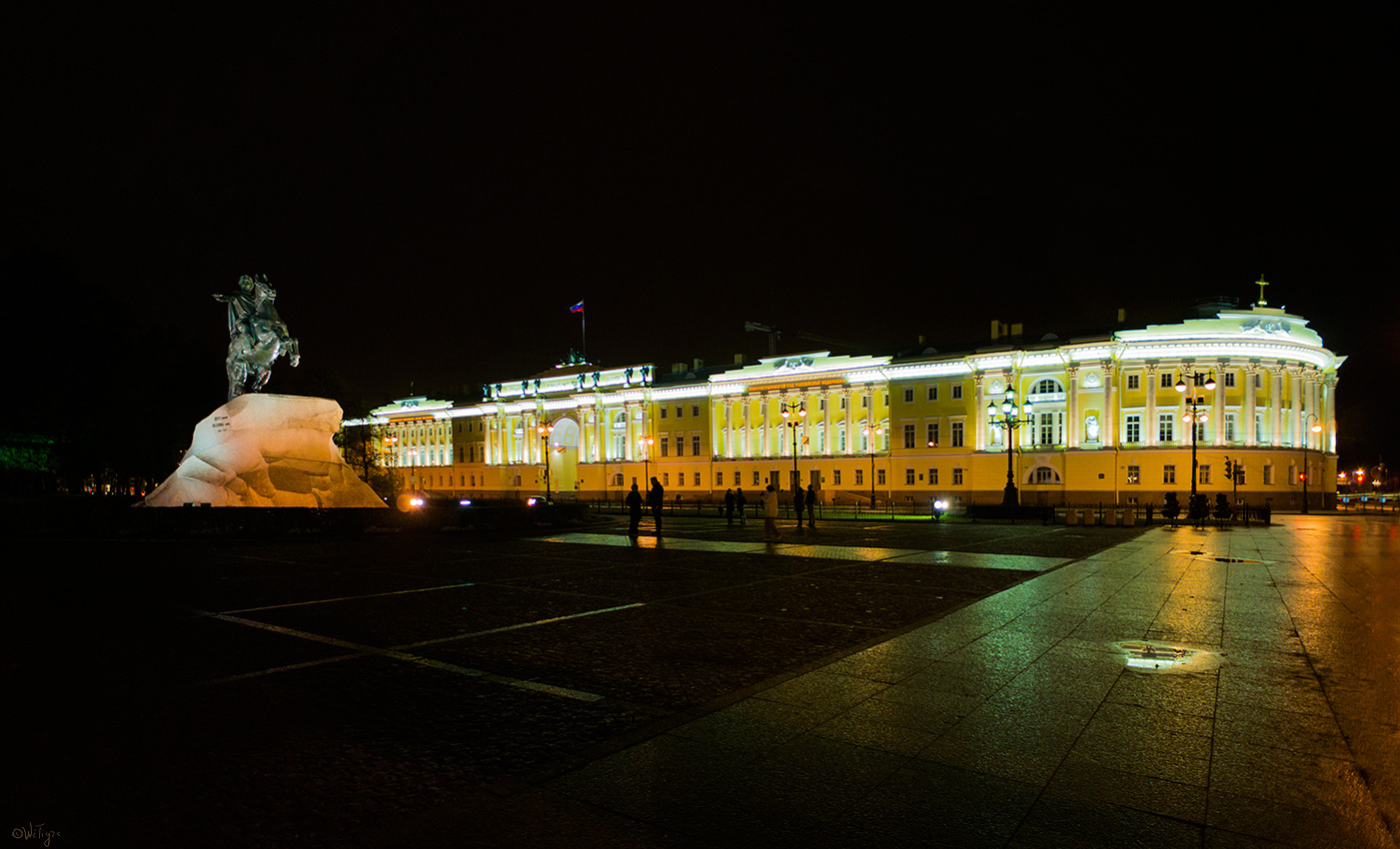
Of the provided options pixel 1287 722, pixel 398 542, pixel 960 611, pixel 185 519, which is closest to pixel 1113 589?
pixel 960 611

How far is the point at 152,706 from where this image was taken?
6250 mm

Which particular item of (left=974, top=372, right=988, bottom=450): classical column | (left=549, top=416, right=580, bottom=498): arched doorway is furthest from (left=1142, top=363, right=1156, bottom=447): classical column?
(left=549, top=416, right=580, bottom=498): arched doorway

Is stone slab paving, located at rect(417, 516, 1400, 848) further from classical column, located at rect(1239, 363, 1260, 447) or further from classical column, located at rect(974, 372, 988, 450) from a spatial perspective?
classical column, located at rect(974, 372, 988, 450)

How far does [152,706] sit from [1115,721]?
727 centimetres

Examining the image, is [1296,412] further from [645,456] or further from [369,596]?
Answer: [369,596]

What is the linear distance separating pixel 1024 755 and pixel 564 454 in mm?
98699

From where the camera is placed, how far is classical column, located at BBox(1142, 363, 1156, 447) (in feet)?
200

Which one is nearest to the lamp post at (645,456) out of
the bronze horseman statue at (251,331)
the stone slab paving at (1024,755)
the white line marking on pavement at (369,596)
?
the bronze horseman statue at (251,331)

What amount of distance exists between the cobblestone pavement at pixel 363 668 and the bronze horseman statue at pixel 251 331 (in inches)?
422

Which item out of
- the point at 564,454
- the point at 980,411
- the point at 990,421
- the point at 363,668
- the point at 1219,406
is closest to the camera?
the point at 363,668

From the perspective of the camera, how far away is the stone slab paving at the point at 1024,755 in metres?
4.05

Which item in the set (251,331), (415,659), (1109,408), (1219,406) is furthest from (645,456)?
(415,659)

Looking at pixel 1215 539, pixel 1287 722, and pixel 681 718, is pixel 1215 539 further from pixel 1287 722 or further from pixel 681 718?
pixel 681 718

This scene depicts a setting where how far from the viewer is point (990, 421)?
197 feet
